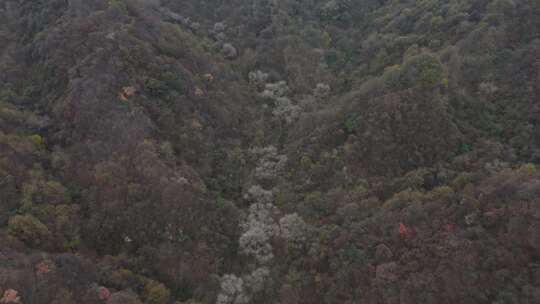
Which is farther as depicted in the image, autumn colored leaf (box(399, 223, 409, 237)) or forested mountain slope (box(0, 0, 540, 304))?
autumn colored leaf (box(399, 223, 409, 237))

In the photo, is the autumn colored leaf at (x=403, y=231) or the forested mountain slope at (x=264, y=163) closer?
the forested mountain slope at (x=264, y=163)

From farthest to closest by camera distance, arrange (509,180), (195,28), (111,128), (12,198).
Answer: (195,28) < (111,128) < (12,198) < (509,180)

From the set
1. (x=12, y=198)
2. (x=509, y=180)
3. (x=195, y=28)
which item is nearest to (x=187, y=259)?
(x=12, y=198)

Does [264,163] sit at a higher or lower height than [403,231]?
lower

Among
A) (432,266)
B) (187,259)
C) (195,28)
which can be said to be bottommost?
(187,259)

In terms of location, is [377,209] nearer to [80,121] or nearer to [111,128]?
[111,128]

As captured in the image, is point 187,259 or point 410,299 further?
point 187,259

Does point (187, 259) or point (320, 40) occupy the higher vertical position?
point (320, 40)

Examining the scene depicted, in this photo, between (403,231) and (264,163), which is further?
(264,163)
